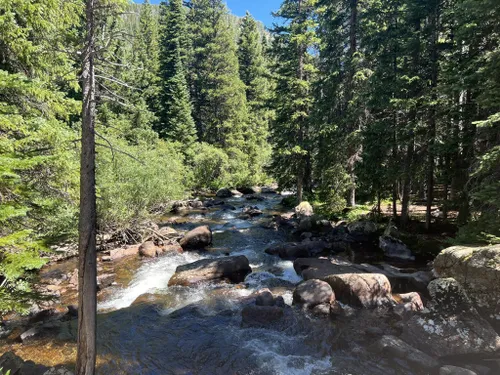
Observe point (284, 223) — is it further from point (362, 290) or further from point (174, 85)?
point (174, 85)

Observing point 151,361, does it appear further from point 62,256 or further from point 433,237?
point 433,237

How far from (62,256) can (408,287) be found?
1398 cm

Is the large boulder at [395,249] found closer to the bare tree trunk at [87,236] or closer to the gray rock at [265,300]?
the gray rock at [265,300]

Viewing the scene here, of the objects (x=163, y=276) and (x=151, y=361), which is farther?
(x=163, y=276)

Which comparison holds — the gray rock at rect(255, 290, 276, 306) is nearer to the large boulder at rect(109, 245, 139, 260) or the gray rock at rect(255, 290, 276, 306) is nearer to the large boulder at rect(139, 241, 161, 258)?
the large boulder at rect(139, 241, 161, 258)

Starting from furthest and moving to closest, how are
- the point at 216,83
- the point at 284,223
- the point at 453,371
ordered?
the point at 216,83, the point at 284,223, the point at 453,371

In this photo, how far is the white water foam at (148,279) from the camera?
10.8m

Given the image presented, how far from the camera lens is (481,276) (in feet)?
26.4

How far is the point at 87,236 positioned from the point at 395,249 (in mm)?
13107

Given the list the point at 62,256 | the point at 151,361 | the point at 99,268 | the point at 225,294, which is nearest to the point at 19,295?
the point at 151,361

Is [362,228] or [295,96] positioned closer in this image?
[362,228]

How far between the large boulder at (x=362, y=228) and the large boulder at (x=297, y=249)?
2.45m

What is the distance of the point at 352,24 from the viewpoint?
20969 mm

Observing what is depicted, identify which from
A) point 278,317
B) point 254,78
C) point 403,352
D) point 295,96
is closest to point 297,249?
point 278,317
